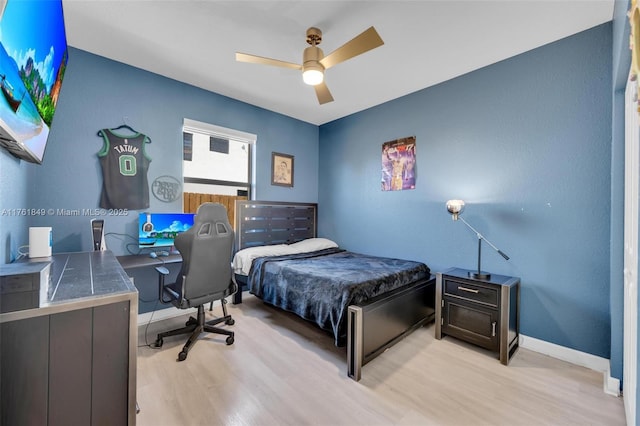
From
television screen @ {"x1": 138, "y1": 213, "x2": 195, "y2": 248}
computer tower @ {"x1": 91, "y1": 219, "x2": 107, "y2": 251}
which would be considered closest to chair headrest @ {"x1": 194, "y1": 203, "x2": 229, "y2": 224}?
television screen @ {"x1": 138, "y1": 213, "x2": 195, "y2": 248}

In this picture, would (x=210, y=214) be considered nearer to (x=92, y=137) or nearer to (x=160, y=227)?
(x=160, y=227)

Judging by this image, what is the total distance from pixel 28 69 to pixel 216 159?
2.47m

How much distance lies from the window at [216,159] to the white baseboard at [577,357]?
3817 millimetres

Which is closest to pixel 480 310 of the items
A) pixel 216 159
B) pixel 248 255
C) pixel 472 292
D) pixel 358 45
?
pixel 472 292

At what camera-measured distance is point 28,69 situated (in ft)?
4.12

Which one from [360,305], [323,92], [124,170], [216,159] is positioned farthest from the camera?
[216,159]

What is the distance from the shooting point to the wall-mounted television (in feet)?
3.34

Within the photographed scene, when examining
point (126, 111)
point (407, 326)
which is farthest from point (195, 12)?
point (407, 326)

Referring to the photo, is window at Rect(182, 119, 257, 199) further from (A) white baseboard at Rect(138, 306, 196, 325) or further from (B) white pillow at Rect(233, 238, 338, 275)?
(A) white baseboard at Rect(138, 306, 196, 325)

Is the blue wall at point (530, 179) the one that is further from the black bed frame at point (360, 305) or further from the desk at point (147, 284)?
the desk at point (147, 284)

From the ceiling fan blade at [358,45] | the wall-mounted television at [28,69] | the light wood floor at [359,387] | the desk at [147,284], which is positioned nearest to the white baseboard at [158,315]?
the desk at [147,284]

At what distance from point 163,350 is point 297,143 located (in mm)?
3434

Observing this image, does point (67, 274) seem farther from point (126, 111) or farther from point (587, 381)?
point (587, 381)

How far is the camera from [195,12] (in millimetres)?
2105
